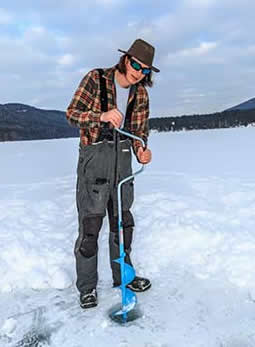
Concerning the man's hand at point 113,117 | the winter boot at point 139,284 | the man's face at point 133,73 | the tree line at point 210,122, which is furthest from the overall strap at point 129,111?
the tree line at point 210,122

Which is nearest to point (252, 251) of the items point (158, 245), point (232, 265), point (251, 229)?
point (232, 265)

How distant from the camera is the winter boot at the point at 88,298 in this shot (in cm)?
267

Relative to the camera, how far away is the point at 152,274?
3.18m

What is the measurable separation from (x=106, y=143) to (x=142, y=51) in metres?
0.70

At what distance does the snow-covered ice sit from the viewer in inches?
93.4

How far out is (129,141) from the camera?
107 inches

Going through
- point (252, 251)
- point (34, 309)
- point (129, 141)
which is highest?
point (129, 141)

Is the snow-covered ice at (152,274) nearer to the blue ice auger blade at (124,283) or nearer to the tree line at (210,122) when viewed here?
the blue ice auger blade at (124,283)

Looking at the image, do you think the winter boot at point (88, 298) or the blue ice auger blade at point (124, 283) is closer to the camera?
the blue ice auger blade at point (124, 283)

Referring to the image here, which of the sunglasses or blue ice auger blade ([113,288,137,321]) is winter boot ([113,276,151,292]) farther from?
the sunglasses

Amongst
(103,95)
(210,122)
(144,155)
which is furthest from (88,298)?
(210,122)

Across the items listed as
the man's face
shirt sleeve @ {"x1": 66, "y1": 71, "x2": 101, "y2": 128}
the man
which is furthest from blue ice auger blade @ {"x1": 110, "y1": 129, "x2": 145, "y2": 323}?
the man's face

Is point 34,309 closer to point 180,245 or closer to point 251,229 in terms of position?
point 180,245

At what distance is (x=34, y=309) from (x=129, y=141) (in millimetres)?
1510
